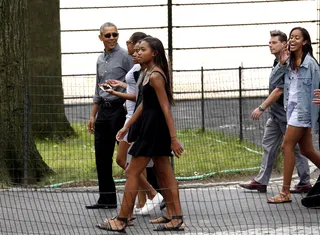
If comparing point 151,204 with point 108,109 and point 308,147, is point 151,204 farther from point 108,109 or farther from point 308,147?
point 308,147

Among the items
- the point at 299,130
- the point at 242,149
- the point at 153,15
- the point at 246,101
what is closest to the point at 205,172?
the point at 242,149

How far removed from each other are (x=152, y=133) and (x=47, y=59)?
7.74 metres

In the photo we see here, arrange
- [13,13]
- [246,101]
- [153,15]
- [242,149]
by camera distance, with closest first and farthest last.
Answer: [13,13] < [242,149] < [246,101] < [153,15]

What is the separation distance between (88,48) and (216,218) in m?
10.7

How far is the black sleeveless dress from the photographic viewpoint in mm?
9469

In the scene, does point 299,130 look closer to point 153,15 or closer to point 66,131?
point 66,131

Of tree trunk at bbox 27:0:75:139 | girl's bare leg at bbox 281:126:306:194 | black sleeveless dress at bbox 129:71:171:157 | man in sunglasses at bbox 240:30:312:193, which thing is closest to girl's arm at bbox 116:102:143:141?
black sleeveless dress at bbox 129:71:171:157

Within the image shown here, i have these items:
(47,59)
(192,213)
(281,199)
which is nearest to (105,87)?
(192,213)

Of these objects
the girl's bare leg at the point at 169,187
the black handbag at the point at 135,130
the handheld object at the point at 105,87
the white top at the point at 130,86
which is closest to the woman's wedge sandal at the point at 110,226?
the girl's bare leg at the point at 169,187

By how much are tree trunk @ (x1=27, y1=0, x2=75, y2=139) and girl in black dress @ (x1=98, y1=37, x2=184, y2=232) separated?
6.15 m

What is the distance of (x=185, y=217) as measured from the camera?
33.5ft

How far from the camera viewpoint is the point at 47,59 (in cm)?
1695

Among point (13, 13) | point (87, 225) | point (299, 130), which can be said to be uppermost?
point (13, 13)

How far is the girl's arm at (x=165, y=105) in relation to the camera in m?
9.33
